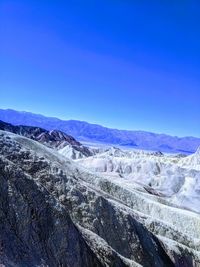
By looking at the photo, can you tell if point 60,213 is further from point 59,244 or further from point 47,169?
point 47,169

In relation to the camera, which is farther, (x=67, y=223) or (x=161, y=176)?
(x=161, y=176)

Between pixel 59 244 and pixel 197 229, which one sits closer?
pixel 59 244

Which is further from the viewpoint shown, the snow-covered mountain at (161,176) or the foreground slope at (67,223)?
the snow-covered mountain at (161,176)

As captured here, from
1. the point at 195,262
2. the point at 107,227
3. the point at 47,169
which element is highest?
the point at 47,169

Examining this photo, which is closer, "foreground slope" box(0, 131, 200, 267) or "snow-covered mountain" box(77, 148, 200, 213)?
"foreground slope" box(0, 131, 200, 267)

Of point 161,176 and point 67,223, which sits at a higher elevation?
point 67,223

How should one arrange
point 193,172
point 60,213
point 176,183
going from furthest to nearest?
1. point 193,172
2. point 176,183
3. point 60,213

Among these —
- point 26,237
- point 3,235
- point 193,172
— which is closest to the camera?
point 3,235

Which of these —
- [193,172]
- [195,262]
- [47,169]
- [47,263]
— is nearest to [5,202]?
[47,263]
